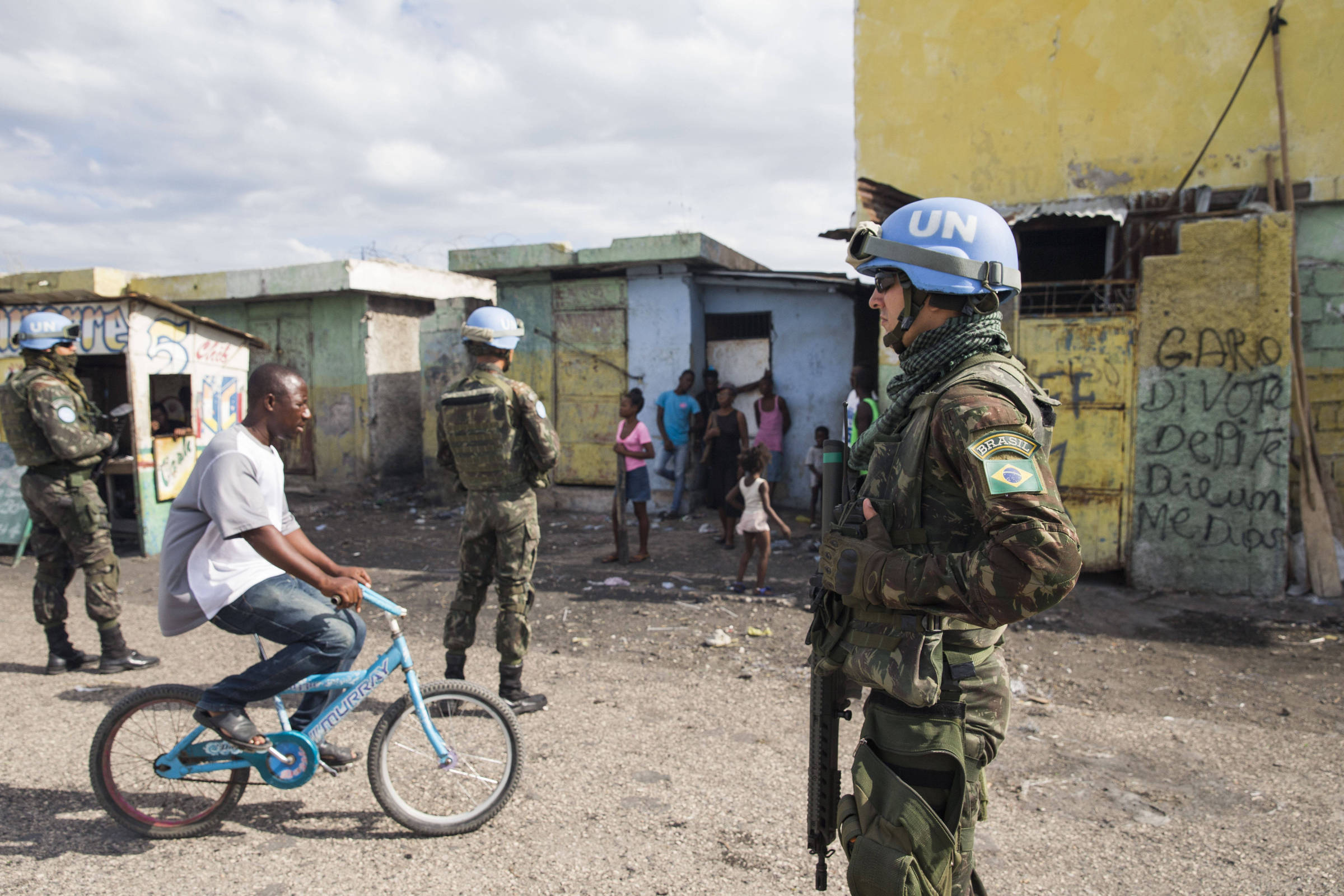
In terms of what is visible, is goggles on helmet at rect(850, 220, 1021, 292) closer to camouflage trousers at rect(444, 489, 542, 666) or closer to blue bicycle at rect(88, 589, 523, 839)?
blue bicycle at rect(88, 589, 523, 839)

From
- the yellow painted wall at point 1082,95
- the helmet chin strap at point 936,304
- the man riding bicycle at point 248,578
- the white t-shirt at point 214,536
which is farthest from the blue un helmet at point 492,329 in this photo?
the yellow painted wall at point 1082,95

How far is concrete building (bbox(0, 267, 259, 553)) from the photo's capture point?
8.14m

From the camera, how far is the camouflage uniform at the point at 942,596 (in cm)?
159

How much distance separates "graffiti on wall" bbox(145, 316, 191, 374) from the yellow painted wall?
7.54 metres

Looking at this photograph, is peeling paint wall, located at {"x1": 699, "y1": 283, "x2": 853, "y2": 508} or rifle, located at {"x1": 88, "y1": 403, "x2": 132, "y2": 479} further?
peeling paint wall, located at {"x1": 699, "y1": 283, "x2": 853, "y2": 508}

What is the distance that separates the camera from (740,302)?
10.8 meters

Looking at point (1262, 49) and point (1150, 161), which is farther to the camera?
point (1150, 161)

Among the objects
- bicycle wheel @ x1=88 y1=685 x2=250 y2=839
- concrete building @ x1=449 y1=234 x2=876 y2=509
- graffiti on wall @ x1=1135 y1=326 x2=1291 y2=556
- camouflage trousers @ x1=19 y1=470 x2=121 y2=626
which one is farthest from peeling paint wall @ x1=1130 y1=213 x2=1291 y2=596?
camouflage trousers @ x1=19 y1=470 x2=121 y2=626

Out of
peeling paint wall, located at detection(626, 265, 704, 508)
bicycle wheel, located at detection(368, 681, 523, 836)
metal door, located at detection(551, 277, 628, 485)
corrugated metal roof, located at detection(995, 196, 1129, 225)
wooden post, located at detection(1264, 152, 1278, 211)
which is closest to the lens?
bicycle wheel, located at detection(368, 681, 523, 836)

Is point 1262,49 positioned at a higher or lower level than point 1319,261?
higher

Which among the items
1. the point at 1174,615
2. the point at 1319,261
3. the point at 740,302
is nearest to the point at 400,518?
the point at 740,302

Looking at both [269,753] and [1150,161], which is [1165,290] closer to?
[1150,161]

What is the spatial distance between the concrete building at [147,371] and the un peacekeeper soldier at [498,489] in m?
4.99

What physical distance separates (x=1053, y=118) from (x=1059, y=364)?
2.93 metres
